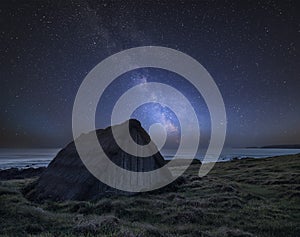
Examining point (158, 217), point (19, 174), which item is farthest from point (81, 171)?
point (19, 174)

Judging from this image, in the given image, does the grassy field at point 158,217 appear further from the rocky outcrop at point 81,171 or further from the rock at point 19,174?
the rock at point 19,174

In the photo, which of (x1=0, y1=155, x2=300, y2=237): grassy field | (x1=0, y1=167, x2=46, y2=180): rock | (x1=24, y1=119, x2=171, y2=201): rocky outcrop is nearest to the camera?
(x1=0, y1=155, x2=300, y2=237): grassy field

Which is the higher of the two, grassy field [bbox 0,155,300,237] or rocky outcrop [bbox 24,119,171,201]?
rocky outcrop [bbox 24,119,171,201]

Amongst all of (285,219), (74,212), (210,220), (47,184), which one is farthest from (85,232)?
(47,184)

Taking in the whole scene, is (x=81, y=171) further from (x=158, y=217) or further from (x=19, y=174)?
(x=19, y=174)

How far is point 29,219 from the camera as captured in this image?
40.0 feet

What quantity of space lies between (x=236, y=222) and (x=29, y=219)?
11231 millimetres

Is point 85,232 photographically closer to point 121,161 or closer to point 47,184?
point 121,161

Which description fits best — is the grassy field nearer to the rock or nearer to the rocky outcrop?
the rocky outcrop

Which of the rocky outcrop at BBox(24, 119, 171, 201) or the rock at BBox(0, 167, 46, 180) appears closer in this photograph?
the rocky outcrop at BBox(24, 119, 171, 201)

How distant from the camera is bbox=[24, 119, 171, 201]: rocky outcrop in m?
19.6

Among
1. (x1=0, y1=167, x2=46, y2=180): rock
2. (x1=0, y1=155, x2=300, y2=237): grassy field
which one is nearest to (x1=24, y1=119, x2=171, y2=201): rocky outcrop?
(x1=0, y1=155, x2=300, y2=237): grassy field

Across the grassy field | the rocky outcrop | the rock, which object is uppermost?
the rocky outcrop

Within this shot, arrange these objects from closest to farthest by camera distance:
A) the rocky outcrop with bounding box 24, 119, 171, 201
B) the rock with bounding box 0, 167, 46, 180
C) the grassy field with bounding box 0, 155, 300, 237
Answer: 1. the grassy field with bounding box 0, 155, 300, 237
2. the rocky outcrop with bounding box 24, 119, 171, 201
3. the rock with bounding box 0, 167, 46, 180
